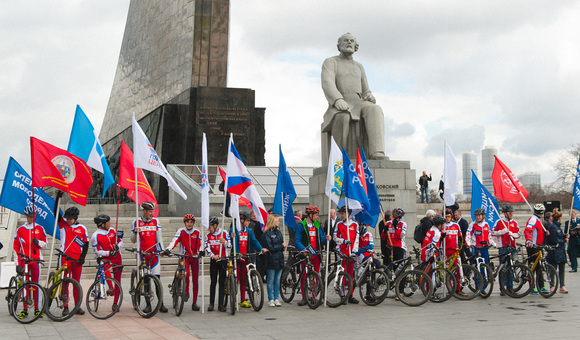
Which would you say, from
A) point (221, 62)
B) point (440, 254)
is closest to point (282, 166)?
point (440, 254)

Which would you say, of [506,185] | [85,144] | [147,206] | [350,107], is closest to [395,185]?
[350,107]

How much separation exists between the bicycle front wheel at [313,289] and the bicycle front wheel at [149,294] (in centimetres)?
221

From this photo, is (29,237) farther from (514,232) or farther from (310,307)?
(514,232)

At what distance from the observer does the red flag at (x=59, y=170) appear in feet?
27.0

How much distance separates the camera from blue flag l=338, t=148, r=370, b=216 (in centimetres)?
981

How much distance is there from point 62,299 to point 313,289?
3521 mm

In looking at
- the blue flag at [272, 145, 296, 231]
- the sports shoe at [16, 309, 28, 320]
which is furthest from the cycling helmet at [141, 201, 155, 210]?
the sports shoe at [16, 309, 28, 320]

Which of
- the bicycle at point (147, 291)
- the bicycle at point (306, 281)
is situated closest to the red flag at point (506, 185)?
the bicycle at point (306, 281)

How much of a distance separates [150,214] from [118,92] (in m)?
29.3

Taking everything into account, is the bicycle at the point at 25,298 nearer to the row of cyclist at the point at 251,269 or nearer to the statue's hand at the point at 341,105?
the row of cyclist at the point at 251,269

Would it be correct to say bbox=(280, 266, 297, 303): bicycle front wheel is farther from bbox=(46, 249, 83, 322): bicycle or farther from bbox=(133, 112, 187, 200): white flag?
bbox=(46, 249, 83, 322): bicycle

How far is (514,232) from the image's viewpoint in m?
10.3

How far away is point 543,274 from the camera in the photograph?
33.2ft

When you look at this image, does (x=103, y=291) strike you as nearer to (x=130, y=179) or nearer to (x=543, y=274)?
(x=130, y=179)
